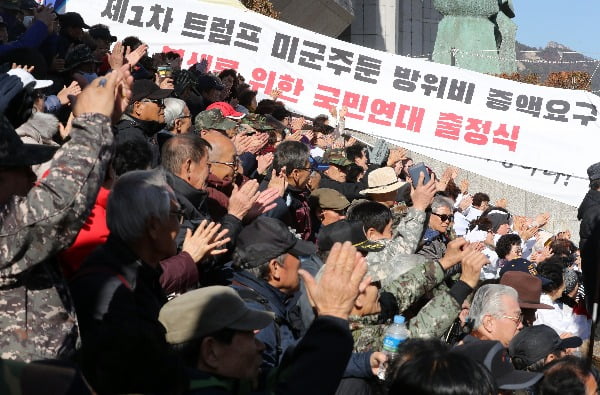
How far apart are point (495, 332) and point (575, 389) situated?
874mm

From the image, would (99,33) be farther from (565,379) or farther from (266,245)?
(565,379)

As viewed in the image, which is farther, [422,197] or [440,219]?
[440,219]

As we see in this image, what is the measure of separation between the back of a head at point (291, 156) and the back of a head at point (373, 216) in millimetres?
1321

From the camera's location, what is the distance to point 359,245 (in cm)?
533

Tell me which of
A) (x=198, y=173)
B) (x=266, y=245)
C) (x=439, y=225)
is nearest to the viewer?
(x=266, y=245)

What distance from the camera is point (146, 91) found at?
7020 mm

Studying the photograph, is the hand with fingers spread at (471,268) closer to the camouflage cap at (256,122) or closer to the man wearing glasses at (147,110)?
the man wearing glasses at (147,110)

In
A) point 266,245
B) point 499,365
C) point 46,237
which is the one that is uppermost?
point 46,237

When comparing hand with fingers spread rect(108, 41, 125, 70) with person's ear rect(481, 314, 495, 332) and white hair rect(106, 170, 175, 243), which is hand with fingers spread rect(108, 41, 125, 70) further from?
white hair rect(106, 170, 175, 243)

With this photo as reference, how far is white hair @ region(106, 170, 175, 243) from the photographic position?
3.58m

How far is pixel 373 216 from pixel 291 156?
1.44 metres

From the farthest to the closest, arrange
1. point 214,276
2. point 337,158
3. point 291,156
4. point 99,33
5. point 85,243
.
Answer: point 99,33 → point 337,158 → point 291,156 → point 214,276 → point 85,243

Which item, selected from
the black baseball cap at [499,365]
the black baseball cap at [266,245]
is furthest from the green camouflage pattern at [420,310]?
the black baseball cap at [266,245]

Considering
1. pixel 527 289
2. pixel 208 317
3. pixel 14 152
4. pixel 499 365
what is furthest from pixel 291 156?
pixel 14 152
